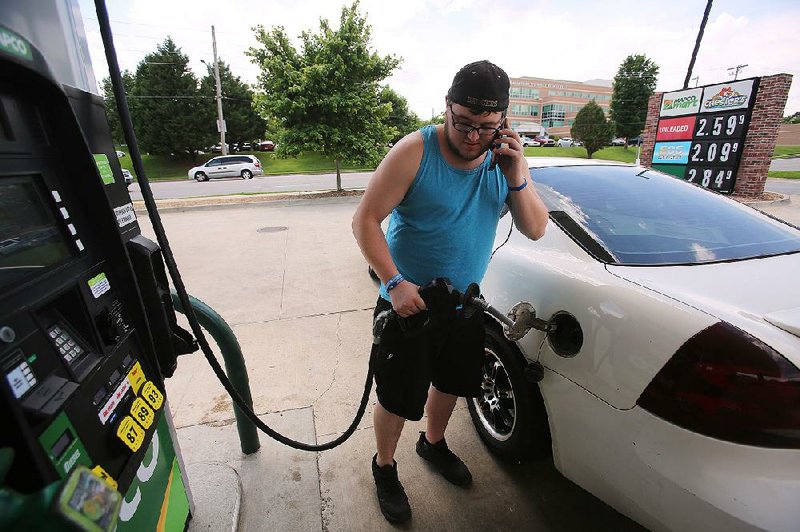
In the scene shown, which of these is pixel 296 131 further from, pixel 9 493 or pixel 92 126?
pixel 9 493

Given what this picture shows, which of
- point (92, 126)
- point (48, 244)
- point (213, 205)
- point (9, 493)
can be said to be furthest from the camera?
point (213, 205)

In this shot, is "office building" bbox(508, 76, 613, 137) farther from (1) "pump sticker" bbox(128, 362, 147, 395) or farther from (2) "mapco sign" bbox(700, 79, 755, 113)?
(1) "pump sticker" bbox(128, 362, 147, 395)

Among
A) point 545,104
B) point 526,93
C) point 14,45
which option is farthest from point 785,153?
point 14,45

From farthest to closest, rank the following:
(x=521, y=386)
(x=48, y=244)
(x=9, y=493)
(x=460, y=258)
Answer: (x=521, y=386) < (x=460, y=258) < (x=48, y=244) < (x=9, y=493)

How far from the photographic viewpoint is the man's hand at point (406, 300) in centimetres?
154

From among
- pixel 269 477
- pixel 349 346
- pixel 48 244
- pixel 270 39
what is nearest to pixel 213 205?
pixel 270 39

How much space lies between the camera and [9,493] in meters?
0.60

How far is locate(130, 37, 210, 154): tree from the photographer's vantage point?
3175 centimetres

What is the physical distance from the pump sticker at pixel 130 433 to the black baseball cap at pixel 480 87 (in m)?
1.39

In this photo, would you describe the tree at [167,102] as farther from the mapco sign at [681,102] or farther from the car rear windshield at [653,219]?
the car rear windshield at [653,219]

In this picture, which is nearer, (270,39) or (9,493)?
(9,493)

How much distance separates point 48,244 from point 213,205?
10.9 meters

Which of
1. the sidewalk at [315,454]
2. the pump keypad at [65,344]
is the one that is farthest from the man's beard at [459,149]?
the sidewalk at [315,454]

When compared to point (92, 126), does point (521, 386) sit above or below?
below
